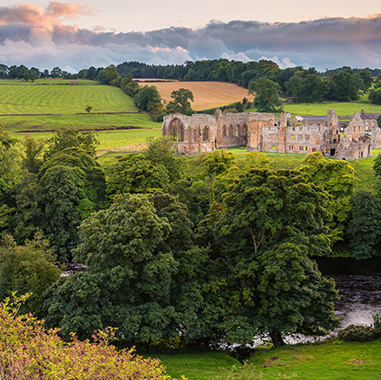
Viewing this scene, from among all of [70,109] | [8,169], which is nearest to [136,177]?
[8,169]

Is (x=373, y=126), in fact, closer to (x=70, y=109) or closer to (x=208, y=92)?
(x=208, y=92)

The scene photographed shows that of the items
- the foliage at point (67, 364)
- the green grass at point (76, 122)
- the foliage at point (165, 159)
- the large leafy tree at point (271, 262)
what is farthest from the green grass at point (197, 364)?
the green grass at point (76, 122)

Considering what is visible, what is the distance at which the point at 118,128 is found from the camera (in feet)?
423

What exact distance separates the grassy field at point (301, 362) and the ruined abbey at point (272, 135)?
60463 mm

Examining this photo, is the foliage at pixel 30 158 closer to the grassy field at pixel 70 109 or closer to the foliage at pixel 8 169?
the foliage at pixel 8 169

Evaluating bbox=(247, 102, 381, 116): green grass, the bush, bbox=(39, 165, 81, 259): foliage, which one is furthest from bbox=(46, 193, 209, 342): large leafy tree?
bbox=(247, 102, 381, 116): green grass

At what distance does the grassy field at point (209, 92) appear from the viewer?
162 m

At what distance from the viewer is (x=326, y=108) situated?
152m

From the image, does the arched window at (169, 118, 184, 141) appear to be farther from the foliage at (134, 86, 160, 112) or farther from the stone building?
the foliage at (134, 86, 160, 112)

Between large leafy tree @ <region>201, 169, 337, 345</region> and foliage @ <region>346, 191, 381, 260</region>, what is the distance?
2403cm

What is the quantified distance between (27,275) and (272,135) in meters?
70.9

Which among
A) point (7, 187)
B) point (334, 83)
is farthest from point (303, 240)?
point (334, 83)

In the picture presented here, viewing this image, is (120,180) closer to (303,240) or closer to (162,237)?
(162,237)

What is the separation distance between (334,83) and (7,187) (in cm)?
13240
